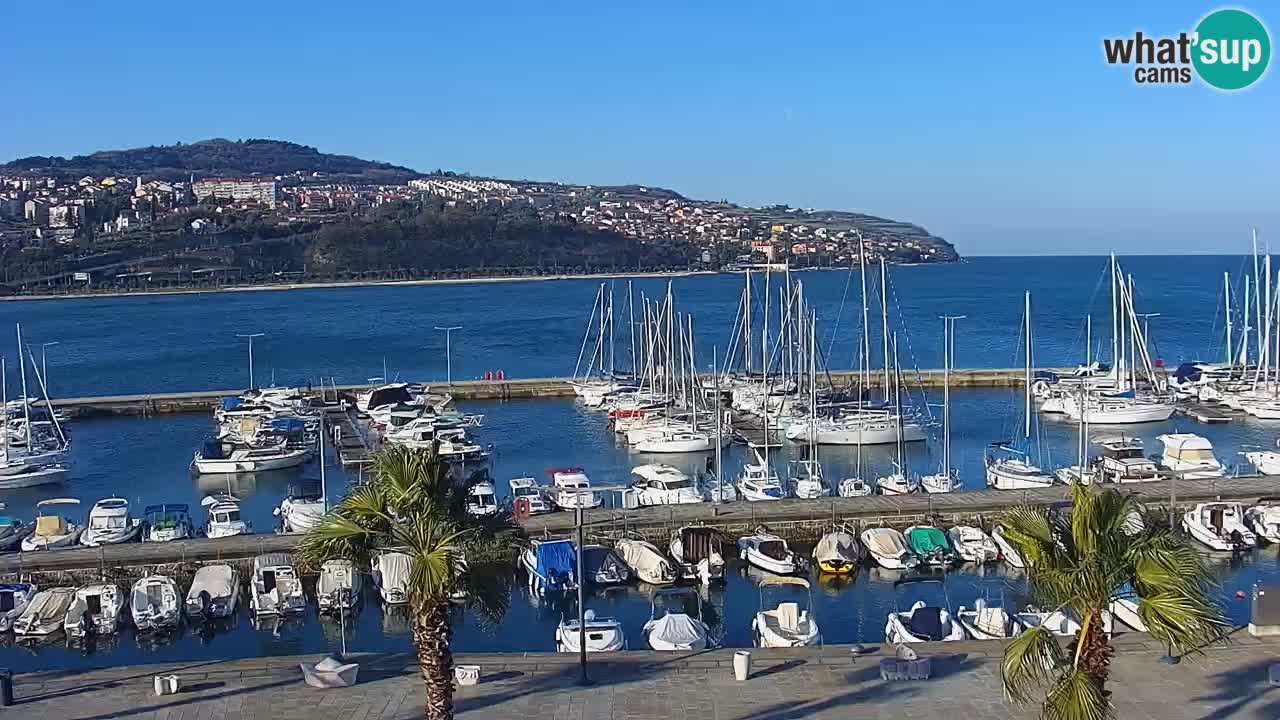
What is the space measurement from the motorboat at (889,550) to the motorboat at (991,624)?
378 centimetres

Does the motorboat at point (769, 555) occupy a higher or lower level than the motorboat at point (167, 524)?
lower

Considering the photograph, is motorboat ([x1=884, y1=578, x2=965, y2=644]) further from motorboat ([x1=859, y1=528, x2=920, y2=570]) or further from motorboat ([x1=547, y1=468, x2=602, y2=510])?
motorboat ([x1=547, y1=468, x2=602, y2=510])

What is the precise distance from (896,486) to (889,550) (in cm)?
442

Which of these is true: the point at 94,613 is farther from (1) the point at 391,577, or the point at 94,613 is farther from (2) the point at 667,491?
(2) the point at 667,491

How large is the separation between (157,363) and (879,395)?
37206mm

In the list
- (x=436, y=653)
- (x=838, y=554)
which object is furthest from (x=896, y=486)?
(x=436, y=653)

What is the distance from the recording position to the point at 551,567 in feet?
60.0

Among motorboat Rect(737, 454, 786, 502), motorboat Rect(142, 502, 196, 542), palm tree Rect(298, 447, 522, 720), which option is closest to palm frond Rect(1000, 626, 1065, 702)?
palm tree Rect(298, 447, 522, 720)

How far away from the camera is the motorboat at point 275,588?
17328 millimetres

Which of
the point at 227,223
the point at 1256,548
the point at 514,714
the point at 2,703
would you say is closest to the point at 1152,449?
the point at 1256,548

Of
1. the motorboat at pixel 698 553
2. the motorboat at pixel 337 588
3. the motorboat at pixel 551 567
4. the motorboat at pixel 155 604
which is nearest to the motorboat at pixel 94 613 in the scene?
the motorboat at pixel 155 604

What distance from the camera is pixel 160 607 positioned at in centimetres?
1695

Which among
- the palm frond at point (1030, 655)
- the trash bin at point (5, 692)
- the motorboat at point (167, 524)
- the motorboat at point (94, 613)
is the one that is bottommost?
the motorboat at point (94, 613)

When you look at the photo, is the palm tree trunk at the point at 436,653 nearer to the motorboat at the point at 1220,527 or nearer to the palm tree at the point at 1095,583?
the palm tree at the point at 1095,583
